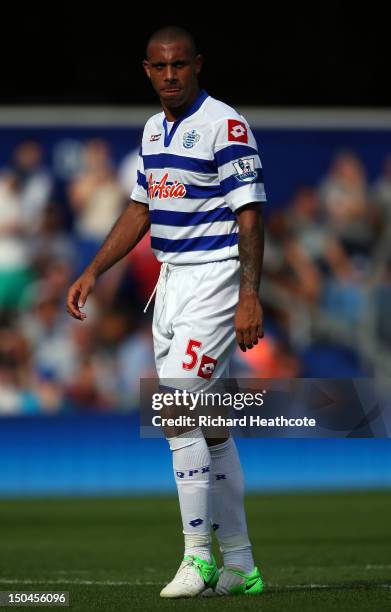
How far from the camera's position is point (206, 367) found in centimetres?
633

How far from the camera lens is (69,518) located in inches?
508

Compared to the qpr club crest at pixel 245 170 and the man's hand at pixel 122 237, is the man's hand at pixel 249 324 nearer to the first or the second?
the qpr club crest at pixel 245 170

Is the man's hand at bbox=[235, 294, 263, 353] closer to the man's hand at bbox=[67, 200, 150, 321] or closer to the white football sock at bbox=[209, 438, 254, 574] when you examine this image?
the white football sock at bbox=[209, 438, 254, 574]

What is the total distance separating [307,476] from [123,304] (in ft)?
8.52

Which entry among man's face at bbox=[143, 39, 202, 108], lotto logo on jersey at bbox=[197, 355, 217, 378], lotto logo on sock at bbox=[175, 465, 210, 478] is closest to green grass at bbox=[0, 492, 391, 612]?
lotto logo on sock at bbox=[175, 465, 210, 478]

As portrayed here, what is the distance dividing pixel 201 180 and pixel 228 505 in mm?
1343

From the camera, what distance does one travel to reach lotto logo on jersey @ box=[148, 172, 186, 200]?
6.42 meters

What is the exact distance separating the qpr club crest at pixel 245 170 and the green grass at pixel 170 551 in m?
1.66

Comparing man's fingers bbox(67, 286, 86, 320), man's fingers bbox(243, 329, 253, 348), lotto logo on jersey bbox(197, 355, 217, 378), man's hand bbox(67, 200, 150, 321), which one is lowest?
lotto logo on jersey bbox(197, 355, 217, 378)

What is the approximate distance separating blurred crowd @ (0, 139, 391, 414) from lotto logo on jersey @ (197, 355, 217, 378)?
9458mm

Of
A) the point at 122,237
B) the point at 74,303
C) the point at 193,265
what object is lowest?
the point at 74,303

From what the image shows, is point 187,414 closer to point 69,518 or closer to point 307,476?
point 69,518

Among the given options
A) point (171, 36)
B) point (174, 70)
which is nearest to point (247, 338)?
point (174, 70)

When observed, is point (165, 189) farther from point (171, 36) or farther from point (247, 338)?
point (247, 338)
